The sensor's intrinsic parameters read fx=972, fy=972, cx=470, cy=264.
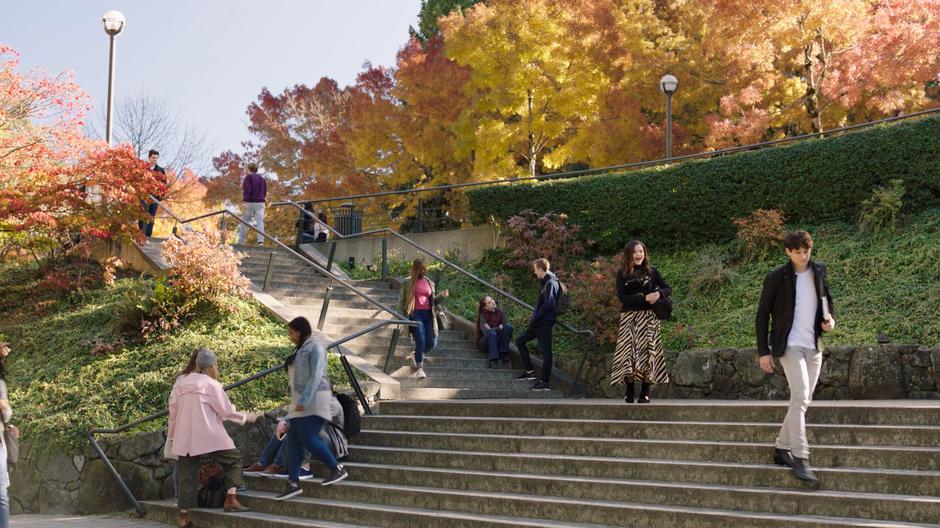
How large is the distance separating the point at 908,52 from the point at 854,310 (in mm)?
7643

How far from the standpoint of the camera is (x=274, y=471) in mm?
9812

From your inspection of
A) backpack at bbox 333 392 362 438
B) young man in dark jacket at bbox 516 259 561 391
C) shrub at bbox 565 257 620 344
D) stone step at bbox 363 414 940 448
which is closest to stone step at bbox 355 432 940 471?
stone step at bbox 363 414 940 448

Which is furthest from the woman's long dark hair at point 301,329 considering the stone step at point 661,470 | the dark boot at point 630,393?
the dark boot at point 630,393

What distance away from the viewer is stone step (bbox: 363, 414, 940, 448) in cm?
770

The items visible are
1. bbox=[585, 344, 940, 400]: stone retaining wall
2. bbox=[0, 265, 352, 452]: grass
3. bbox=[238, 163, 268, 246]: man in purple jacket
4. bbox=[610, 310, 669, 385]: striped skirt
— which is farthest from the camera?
bbox=[238, 163, 268, 246]: man in purple jacket

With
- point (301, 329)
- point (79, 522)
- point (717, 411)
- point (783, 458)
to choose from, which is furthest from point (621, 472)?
point (79, 522)

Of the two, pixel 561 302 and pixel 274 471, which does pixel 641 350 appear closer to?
pixel 561 302

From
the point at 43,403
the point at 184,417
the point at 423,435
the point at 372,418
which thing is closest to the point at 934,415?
the point at 423,435

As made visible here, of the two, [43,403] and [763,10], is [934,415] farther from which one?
[763,10]

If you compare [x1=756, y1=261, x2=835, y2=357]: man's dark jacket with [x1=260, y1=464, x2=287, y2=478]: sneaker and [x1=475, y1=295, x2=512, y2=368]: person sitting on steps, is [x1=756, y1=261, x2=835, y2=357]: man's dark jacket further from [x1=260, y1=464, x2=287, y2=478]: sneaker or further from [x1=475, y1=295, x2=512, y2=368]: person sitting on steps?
[x1=475, y1=295, x2=512, y2=368]: person sitting on steps

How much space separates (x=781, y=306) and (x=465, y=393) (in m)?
5.79

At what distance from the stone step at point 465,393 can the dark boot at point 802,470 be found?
5571mm

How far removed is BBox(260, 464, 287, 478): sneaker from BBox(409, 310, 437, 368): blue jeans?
3.16 metres

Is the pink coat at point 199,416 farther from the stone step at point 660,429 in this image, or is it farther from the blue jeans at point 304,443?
the stone step at point 660,429
